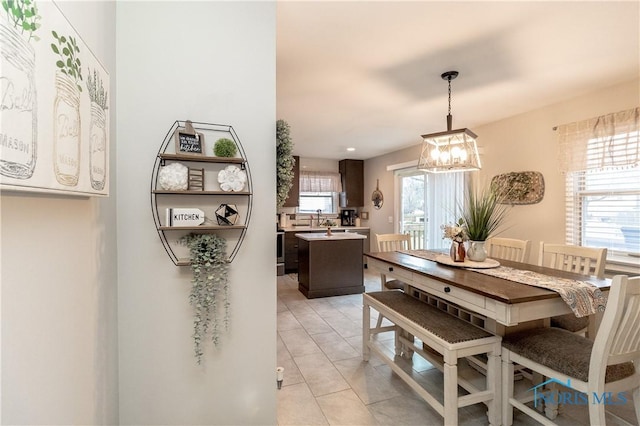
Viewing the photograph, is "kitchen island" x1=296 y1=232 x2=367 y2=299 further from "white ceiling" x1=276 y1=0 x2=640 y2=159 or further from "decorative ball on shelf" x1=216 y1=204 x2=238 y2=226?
"decorative ball on shelf" x1=216 y1=204 x2=238 y2=226

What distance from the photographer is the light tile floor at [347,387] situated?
184 centimetres

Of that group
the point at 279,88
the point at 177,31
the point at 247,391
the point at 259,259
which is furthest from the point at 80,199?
the point at 279,88

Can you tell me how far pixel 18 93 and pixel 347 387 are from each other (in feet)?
7.53

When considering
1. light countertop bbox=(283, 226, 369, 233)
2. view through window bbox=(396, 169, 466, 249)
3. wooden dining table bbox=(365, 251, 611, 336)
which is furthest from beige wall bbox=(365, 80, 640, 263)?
light countertop bbox=(283, 226, 369, 233)

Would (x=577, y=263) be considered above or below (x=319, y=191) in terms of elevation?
below

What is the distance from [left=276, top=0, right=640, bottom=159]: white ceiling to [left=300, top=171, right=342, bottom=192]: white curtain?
9.57 feet

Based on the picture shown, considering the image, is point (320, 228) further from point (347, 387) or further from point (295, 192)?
point (347, 387)

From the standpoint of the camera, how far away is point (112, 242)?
1382 mm

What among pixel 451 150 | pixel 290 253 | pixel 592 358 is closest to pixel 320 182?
pixel 290 253

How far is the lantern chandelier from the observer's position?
2428 millimetres

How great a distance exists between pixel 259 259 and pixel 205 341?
49 cm

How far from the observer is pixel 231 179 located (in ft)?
4.89

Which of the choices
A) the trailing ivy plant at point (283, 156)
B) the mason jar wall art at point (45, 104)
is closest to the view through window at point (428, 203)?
the trailing ivy plant at point (283, 156)

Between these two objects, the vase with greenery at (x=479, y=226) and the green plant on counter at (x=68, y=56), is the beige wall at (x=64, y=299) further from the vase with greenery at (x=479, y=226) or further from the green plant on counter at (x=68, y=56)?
the vase with greenery at (x=479, y=226)
